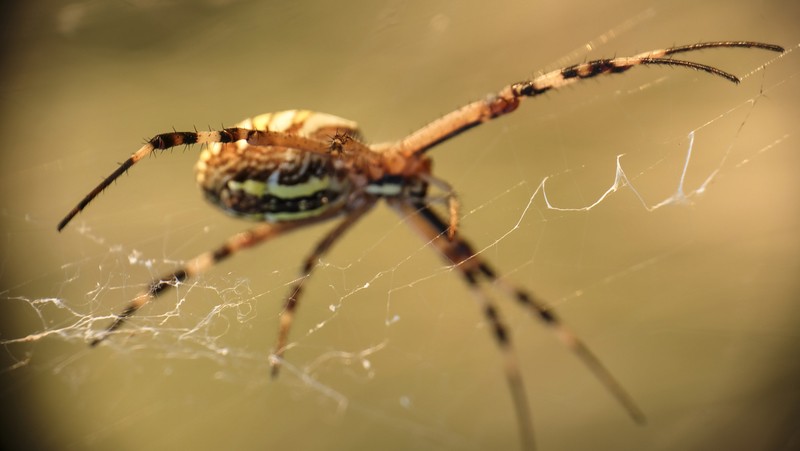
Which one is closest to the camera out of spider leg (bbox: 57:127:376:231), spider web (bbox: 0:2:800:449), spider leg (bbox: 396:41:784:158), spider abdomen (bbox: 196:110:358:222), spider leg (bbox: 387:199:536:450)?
spider leg (bbox: 57:127:376:231)

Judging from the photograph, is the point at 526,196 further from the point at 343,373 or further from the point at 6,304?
the point at 6,304

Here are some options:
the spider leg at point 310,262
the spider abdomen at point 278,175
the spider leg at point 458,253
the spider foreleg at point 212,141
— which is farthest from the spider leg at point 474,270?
the spider foreleg at point 212,141

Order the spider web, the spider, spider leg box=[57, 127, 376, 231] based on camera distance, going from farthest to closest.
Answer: the spider web, the spider, spider leg box=[57, 127, 376, 231]

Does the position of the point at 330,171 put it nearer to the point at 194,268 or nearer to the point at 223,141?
the point at 223,141

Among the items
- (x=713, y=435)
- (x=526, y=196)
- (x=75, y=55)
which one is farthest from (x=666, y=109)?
(x=75, y=55)

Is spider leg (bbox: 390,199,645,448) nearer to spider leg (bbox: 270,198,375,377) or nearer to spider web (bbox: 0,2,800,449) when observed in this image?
spider leg (bbox: 270,198,375,377)

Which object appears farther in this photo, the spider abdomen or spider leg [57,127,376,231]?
the spider abdomen

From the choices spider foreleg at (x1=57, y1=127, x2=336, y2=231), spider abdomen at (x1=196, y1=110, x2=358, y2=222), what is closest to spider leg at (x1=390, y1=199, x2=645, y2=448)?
spider abdomen at (x1=196, y1=110, x2=358, y2=222)
